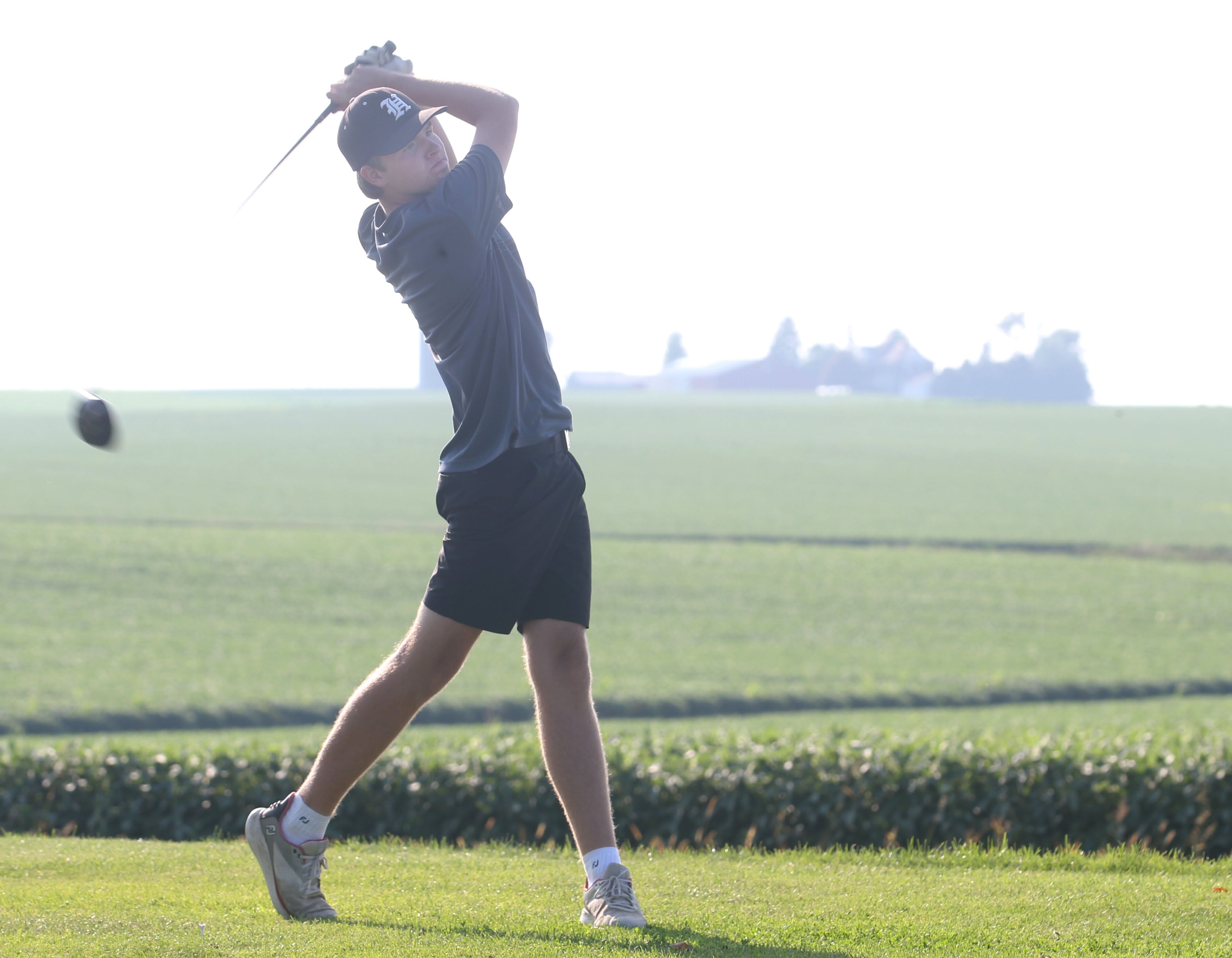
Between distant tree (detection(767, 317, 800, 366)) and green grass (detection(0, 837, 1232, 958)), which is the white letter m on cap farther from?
distant tree (detection(767, 317, 800, 366))

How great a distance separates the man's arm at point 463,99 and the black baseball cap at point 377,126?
194mm

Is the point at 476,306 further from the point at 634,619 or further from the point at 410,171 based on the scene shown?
the point at 634,619

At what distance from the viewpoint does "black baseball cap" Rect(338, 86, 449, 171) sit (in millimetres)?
3299

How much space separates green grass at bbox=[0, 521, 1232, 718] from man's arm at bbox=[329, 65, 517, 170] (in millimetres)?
12654

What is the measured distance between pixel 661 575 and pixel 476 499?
23.3 meters

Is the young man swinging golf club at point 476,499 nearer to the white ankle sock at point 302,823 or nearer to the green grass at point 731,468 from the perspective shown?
the white ankle sock at point 302,823

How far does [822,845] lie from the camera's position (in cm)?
651

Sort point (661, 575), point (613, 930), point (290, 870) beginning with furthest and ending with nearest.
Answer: point (661, 575), point (290, 870), point (613, 930)

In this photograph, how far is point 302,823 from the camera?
3.49 meters

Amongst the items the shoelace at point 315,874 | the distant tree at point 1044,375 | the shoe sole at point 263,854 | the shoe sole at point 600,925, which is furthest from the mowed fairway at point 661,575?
the distant tree at point 1044,375

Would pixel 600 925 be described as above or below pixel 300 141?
below

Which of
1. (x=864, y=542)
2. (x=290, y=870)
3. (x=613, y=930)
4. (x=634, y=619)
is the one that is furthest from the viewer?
(x=864, y=542)

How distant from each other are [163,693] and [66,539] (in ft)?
46.6

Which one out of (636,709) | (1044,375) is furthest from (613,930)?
(1044,375)
